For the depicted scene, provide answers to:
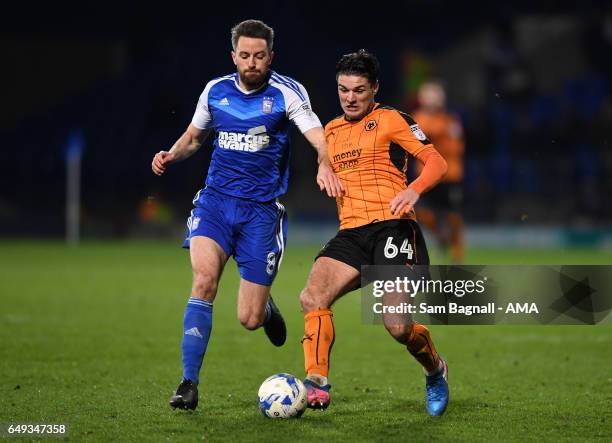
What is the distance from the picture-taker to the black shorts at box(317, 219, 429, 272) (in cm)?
554

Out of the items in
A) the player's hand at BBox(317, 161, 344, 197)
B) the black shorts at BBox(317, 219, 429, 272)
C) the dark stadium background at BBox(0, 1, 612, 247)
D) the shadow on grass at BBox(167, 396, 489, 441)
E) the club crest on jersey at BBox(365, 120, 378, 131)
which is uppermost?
the dark stadium background at BBox(0, 1, 612, 247)

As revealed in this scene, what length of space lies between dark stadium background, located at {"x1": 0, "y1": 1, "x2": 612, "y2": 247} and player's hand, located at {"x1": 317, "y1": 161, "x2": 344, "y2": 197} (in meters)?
→ 16.1

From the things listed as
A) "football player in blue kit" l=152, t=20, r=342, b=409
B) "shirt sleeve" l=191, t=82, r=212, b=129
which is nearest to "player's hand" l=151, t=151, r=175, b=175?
"football player in blue kit" l=152, t=20, r=342, b=409

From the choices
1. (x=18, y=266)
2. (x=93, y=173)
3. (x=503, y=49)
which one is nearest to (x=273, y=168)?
(x=18, y=266)

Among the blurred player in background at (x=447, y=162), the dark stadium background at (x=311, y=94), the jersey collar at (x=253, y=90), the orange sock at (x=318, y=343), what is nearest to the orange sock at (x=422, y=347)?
the orange sock at (x=318, y=343)

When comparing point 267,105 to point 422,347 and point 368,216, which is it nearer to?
point 368,216

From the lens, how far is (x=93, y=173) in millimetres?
24859

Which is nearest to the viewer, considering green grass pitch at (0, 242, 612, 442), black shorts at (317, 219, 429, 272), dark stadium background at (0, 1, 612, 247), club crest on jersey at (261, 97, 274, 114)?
green grass pitch at (0, 242, 612, 442)

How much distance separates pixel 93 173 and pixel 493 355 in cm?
1823

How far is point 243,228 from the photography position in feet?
19.7

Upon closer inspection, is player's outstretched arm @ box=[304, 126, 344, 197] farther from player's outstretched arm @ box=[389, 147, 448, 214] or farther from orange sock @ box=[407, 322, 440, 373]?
orange sock @ box=[407, 322, 440, 373]

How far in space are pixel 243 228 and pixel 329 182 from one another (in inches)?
34.1

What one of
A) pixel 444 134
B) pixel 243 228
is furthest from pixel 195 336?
pixel 444 134

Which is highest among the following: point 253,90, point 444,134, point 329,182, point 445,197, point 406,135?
point 444,134
